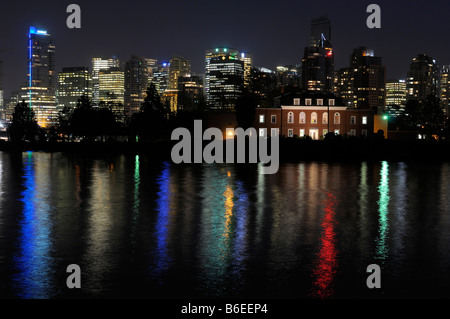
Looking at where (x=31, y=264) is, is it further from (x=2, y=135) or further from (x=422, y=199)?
(x=2, y=135)

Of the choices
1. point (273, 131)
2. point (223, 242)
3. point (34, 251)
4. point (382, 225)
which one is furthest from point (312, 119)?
point (34, 251)

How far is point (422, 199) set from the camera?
19094 mm

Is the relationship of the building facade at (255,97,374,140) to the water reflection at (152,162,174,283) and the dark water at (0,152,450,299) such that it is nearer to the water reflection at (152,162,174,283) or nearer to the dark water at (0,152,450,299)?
the water reflection at (152,162,174,283)

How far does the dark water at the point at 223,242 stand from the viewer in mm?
8078

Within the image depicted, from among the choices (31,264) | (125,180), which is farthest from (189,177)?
(31,264)

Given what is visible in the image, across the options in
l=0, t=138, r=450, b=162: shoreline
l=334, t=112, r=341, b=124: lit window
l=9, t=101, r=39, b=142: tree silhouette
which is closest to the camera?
l=0, t=138, r=450, b=162: shoreline

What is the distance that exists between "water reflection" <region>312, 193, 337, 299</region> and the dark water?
2cm

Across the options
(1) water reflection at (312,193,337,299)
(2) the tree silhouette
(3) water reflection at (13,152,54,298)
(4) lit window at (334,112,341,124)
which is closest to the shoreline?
(4) lit window at (334,112,341,124)

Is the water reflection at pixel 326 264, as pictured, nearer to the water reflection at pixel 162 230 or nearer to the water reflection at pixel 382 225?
the water reflection at pixel 382 225

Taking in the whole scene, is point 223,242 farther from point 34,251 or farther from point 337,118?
point 337,118

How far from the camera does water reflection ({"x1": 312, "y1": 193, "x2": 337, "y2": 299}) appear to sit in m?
7.88

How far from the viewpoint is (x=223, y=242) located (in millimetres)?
11289

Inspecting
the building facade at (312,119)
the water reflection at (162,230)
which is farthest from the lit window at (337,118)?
the water reflection at (162,230)

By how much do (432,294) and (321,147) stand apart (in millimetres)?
46341
